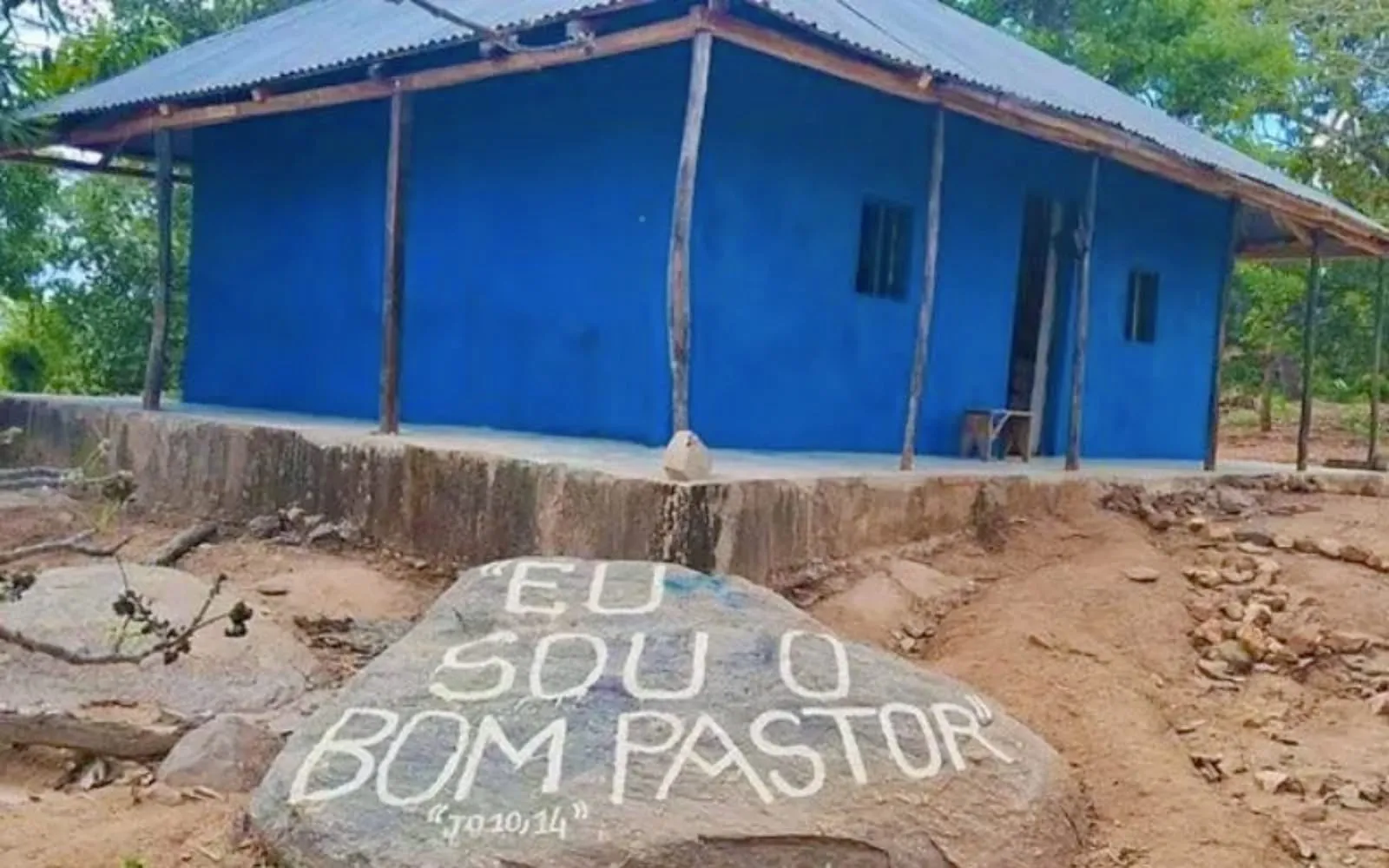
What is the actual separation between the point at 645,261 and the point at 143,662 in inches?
150

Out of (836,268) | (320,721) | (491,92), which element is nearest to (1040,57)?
(836,268)

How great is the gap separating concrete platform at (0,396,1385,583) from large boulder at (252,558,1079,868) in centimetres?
69

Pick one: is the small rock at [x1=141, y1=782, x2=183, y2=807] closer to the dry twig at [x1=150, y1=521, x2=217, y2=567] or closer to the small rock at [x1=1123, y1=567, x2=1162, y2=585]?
the dry twig at [x1=150, y1=521, x2=217, y2=567]

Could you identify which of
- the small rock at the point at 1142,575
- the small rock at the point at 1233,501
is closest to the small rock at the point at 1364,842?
the small rock at the point at 1142,575

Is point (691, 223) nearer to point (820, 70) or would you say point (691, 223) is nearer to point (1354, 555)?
point (820, 70)

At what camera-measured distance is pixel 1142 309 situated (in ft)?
38.7

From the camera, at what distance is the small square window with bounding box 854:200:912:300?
367 inches

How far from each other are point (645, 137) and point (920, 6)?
4.51 meters

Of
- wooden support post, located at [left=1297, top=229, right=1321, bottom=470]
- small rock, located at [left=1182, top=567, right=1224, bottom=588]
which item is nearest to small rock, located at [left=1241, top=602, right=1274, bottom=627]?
small rock, located at [left=1182, top=567, right=1224, bottom=588]

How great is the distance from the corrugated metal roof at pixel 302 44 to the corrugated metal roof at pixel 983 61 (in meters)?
1.29

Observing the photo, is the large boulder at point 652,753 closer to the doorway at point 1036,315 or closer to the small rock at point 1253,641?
the small rock at point 1253,641

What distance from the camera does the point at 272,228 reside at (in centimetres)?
1128

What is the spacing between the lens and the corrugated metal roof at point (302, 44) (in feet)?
25.2

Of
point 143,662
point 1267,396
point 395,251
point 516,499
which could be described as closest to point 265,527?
point 395,251
